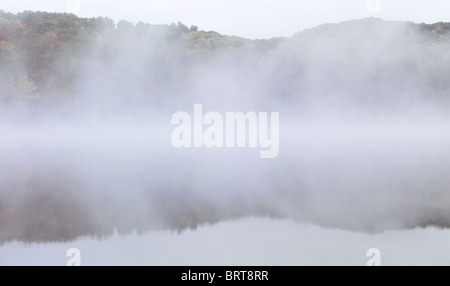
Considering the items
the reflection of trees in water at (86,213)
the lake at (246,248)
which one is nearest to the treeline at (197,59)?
the reflection of trees in water at (86,213)

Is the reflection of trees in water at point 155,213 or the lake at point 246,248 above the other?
the reflection of trees in water at point 155,213

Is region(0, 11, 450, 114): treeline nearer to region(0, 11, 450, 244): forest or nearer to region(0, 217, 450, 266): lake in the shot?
region(0, 11, 450, 244): forest

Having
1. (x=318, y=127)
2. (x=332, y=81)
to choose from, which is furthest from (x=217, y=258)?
(x=332, y=81)

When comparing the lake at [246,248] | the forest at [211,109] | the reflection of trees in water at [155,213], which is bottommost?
the lake at [246,248]

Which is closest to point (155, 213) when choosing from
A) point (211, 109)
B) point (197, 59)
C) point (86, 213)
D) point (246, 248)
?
point (86, 213)

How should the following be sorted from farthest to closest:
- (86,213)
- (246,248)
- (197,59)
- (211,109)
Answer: (197,59) → (211,109) → (86,213) → (246,248)

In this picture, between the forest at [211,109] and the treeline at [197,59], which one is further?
the treeline at [197,59]

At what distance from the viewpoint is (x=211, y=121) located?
2975 inches

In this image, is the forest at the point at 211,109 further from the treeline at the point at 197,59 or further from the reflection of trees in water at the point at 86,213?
the treeline at the point at 197,59

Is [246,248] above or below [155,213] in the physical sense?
below

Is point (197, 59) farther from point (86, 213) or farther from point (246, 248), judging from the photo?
point (246, 248)

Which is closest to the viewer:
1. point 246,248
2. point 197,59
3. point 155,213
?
point 246,248

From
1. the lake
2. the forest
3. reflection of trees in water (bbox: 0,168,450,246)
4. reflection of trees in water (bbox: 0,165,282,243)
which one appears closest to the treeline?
the forest
